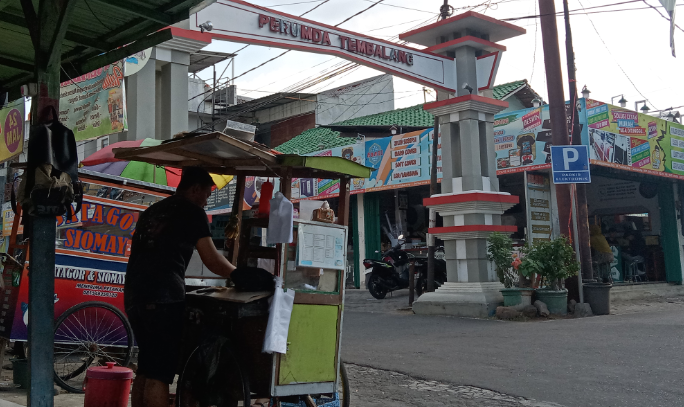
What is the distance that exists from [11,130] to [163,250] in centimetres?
750

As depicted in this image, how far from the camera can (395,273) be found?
1599 centimetres

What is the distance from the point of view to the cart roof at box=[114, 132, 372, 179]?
414cm

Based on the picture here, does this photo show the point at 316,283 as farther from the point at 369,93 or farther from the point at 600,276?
the point at 369,93

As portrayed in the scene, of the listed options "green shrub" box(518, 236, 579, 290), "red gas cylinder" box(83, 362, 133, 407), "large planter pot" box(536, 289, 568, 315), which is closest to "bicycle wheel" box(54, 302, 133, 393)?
"red gas cylinder" box(83, 362, 133, 407)

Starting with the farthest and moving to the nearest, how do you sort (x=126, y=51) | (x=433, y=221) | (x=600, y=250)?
(x=600, y=250) < (x=433, y=221) < (x=126, y=51)

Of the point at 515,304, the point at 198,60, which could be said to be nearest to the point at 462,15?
the point at 515,304

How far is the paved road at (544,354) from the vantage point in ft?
18.6

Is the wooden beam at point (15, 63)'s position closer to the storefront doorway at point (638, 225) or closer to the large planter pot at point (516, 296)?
the large planter pot at point (516, 296)

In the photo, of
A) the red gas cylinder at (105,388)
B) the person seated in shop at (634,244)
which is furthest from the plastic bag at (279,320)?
the person seated in shop at (634,244)

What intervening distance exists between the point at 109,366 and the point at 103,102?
17.8ft

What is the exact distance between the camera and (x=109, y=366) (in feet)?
15.2

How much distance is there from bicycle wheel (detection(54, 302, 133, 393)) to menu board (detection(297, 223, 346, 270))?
261cm

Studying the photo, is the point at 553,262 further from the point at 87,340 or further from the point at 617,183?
the point at 617,183

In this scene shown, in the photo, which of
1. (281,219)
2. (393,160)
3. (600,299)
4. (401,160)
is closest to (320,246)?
(281,219)
